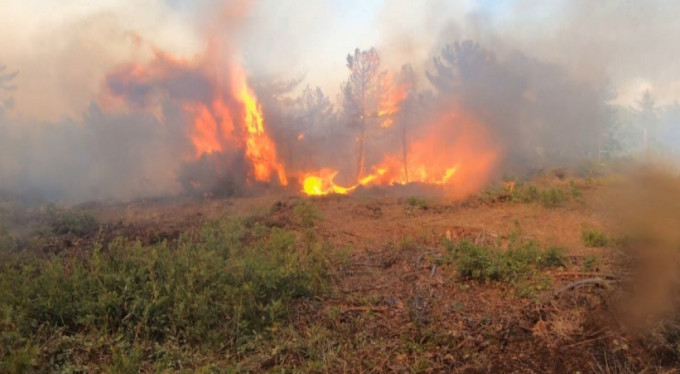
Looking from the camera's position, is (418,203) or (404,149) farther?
(404,149)

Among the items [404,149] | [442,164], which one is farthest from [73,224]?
[404,149]

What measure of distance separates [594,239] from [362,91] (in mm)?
24435

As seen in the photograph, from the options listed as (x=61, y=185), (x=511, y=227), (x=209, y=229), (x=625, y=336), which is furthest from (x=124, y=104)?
(x=625, y=336)

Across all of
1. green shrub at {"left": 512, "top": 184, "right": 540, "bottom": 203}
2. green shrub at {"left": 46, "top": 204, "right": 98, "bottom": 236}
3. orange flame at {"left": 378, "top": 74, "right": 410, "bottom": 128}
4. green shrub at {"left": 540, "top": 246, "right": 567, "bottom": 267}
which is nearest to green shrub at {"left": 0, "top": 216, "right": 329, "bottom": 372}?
green shrub at {"left": 540, "top": 246, "right": 567, "bottom": 267}

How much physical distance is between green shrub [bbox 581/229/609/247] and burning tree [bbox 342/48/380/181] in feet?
73.4

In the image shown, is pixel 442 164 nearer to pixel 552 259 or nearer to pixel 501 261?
pixel 552 259

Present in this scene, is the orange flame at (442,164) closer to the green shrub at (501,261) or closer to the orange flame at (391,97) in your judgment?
the orange flame at (391,97)

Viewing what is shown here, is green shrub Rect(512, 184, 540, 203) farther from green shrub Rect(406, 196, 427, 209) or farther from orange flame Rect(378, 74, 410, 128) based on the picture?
orange flame Rect(378, 74, 410, 128)

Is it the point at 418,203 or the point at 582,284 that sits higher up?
the point at 418,203

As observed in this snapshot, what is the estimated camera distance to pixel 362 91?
108 feet

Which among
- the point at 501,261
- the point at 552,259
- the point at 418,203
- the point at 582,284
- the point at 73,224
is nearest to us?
the point at 582,284

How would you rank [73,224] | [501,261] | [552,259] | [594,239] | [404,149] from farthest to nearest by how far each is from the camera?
[404,149] < [73,224] < [594,239] < [552,259] < [501,261]

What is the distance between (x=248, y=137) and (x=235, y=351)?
20807 mm

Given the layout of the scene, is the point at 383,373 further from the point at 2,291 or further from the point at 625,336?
the point at 2,291
